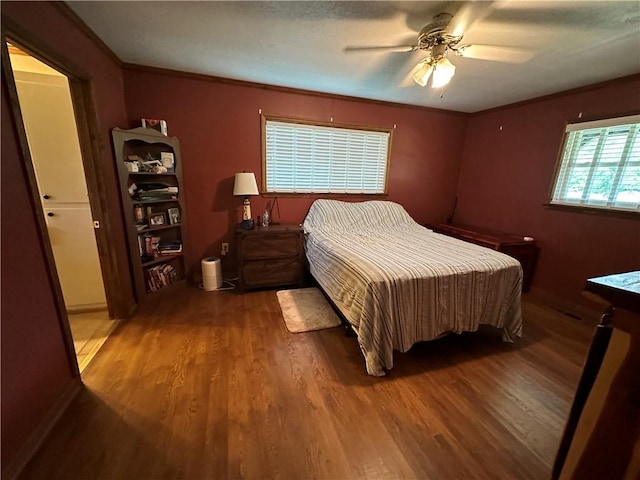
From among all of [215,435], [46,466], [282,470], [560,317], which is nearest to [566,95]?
[560,317]

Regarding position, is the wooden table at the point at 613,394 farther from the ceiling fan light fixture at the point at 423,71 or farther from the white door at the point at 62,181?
the white door at the point at 62,181

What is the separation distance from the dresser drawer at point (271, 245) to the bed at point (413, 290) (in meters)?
0.42

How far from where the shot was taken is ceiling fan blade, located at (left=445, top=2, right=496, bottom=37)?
153 centimetres

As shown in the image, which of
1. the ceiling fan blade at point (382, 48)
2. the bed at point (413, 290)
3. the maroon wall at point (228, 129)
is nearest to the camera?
the bed at point (413, 290)

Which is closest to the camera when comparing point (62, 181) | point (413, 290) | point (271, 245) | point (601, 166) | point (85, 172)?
point (413, 290)

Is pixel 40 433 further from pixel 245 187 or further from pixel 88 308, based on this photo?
pixel 245 187

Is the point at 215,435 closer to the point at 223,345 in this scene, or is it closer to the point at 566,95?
the point at 223,345

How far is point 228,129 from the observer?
305cm

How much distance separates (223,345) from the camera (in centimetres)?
207

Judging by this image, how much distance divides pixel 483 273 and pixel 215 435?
204cm

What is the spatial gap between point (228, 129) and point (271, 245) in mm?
1451

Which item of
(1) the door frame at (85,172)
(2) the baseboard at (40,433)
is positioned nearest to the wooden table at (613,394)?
(2) the baseboard at (40,433)

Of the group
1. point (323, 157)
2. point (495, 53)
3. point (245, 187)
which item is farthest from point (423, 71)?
point (245, 187)

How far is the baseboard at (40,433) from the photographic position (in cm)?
112
